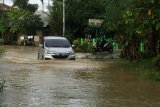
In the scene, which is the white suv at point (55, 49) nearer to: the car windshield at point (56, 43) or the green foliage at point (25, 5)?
the car windshield at point (56, 43)

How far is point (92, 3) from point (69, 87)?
3709 centimetres

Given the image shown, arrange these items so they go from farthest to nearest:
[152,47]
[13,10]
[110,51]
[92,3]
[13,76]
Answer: [13,10]
[92,3]
[110,51]
[152,47]
[13,76]

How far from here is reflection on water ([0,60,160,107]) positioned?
451 inches

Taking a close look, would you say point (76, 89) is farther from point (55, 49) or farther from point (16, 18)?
point (16, 18)

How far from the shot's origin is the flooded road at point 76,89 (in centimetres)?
1146

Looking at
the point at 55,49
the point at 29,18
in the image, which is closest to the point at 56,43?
the point at 55,49

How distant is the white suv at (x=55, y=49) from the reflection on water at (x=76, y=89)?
6.38 meters

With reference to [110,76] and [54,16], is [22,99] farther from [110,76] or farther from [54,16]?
[54,16]

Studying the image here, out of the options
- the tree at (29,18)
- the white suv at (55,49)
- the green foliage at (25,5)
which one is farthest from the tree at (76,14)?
the white suv at (55,49)

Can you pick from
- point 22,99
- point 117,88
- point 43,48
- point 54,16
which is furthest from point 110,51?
point 22,99

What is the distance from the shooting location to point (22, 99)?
11.7 meters

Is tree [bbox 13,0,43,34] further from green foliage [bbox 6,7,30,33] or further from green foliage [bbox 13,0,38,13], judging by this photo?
Result: green foliage [bbox 6,7,30,33]

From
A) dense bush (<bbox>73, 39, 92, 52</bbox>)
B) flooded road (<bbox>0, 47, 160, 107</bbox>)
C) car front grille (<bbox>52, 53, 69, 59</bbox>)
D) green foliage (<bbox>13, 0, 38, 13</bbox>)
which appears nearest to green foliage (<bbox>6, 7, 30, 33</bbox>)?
green foliage (<bbox>13, 0, 38, 13</bbox>)

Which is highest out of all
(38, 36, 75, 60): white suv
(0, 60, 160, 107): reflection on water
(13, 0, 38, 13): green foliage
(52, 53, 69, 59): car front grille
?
(13, 0, 38, 13): green foliage
